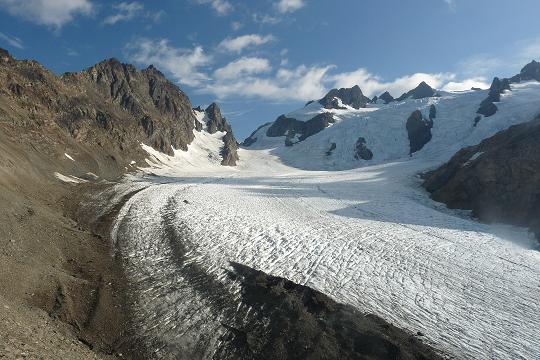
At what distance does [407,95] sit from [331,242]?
18707 centimetres

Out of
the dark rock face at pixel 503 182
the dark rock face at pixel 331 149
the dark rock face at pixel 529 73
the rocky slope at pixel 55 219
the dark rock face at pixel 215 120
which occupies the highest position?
the dark rock face at pixel 215 120

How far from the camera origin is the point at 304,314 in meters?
14.2

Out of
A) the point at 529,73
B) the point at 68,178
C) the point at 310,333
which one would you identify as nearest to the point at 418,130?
the point at 529,73

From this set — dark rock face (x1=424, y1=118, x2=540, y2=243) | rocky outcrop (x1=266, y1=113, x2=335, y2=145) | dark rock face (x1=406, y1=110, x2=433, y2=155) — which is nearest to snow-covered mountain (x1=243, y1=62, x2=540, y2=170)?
dark rock face (x1=406, y1=110, x2=433, y2=155)

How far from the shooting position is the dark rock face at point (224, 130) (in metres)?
122

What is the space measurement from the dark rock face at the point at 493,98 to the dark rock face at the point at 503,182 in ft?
206

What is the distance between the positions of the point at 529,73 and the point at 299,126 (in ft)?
284

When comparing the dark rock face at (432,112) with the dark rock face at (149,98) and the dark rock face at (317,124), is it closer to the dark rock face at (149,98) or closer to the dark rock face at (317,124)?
the dark rock face at (317,124)

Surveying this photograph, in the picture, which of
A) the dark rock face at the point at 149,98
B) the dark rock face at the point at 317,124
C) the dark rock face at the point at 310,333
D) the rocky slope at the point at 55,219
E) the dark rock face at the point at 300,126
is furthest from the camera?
the dark rock face at the point at 300,126

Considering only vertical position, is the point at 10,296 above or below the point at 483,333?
above

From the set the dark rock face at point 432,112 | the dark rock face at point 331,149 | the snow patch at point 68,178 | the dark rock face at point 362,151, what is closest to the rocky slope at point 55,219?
the snow patch at point 68,178

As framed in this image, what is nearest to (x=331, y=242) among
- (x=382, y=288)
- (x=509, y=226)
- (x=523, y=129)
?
(x=382, y=288)

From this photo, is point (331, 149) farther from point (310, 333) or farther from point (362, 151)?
point (310, 333)

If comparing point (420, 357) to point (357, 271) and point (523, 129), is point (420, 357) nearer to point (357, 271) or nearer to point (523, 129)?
point (357, 271)
